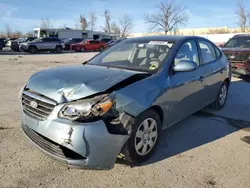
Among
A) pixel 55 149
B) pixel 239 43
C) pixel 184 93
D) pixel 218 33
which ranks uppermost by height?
pixel 218 33

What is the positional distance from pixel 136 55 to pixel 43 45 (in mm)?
25160

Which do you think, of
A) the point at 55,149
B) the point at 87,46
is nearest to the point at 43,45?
the point at 87,46

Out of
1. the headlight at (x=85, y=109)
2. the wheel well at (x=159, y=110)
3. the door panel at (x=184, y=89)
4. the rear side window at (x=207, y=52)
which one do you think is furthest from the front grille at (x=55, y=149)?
the rear side window at (x=207, y=52)

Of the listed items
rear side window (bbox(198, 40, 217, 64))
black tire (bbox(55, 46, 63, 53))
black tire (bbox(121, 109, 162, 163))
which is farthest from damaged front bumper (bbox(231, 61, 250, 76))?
black tire (bbox(55, 46, 63, 53))

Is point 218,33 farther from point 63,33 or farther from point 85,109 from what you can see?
point 85,109

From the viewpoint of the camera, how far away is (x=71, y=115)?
2781 mm

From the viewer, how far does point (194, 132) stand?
14.7 ft

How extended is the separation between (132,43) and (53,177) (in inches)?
106

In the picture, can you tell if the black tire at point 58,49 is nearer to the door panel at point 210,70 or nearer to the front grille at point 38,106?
the door panel at point 210,70

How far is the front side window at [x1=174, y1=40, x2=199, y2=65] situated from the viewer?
13.3 ft

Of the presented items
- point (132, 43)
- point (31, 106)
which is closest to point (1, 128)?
point (31, 106)

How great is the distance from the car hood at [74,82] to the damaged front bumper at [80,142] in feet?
0.65

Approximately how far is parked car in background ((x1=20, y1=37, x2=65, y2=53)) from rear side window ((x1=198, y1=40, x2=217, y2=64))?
79.9 feet

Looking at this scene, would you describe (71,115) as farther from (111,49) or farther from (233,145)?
(233,145)
